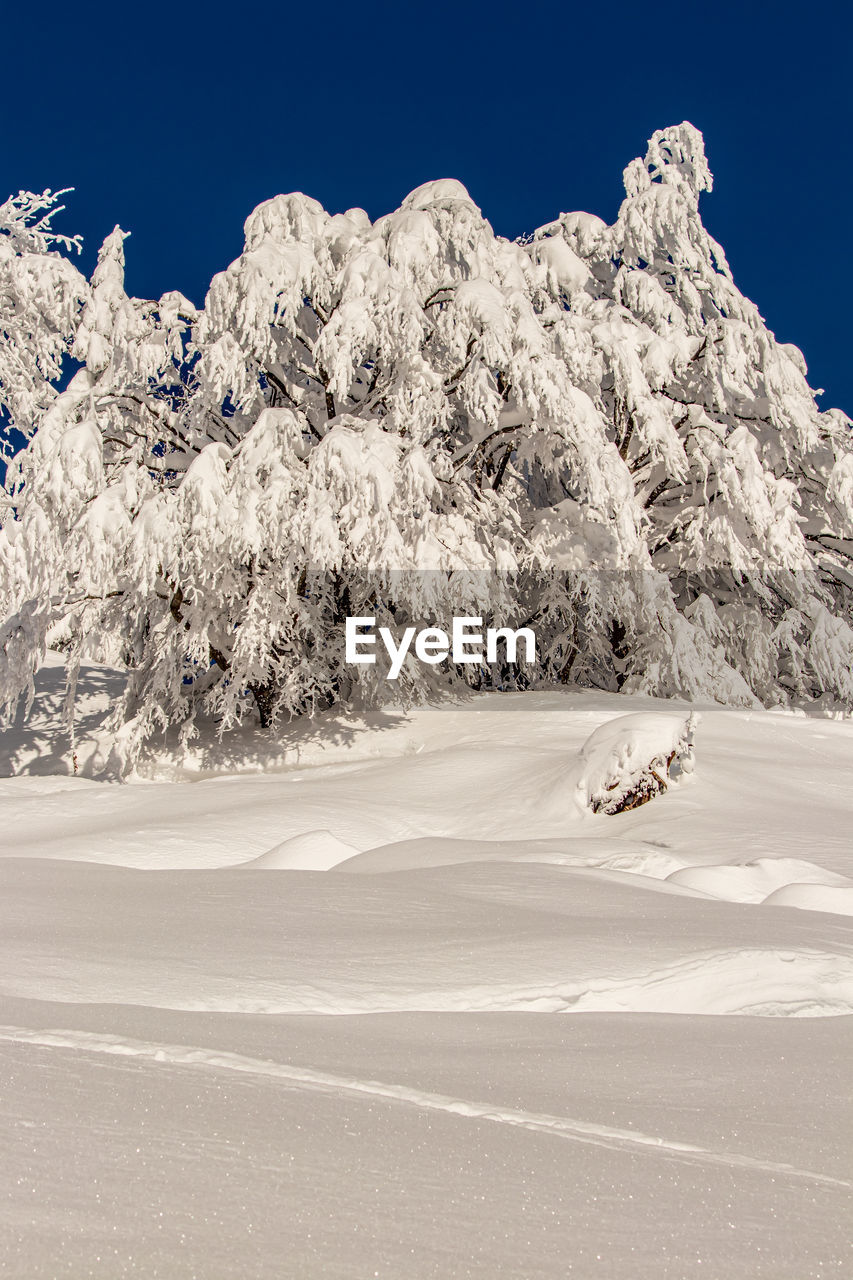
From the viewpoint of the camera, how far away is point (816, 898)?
4.21 m

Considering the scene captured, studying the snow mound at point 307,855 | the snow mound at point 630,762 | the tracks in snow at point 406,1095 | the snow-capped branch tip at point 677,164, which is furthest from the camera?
the snow-capped branch tip at point 677,164

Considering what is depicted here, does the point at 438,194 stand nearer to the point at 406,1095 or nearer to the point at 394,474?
the point at 394,474

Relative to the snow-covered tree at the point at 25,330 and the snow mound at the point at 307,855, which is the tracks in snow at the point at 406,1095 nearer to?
the snow mound at the point at 307,855

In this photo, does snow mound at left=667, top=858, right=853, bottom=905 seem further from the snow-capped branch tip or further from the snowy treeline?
the snow-capped branch tip

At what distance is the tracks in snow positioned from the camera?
1.30 metres

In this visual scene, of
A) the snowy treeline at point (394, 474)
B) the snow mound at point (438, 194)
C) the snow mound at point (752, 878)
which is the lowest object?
the snow mound at point (752, 878)

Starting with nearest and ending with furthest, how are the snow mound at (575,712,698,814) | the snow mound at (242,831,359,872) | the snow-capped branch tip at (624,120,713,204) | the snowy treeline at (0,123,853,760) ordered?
the snow mound at (242,831,359,872), the snow mound at (575,712,698,814), the snowy treeline at (0,123,853,760), the snow-capped branch tip at (624,120,713,204)

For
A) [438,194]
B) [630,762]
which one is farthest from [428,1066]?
[438,194]

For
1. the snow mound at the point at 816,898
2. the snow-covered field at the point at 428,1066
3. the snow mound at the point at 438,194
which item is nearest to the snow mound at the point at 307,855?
the snow-covered field at the point at 428,1066

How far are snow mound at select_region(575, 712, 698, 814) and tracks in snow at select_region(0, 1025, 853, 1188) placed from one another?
19.3 ft

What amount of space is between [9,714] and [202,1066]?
10553mm

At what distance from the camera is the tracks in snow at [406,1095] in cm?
130

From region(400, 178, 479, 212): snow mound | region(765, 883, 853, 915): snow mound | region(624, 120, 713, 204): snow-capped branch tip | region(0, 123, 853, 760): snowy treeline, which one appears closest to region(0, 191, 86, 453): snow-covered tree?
region(0, 123, 853, 760): snowy treeline

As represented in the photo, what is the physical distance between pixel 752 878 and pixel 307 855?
2374 mm
